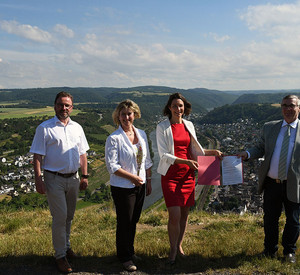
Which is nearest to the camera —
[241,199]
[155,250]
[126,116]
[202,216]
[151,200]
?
[126,116]

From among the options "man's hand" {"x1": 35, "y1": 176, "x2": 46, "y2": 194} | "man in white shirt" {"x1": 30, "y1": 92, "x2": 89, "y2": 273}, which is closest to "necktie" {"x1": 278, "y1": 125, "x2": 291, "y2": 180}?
"man in white shirt" {"x1": 30, "y1": 92, "x2": 89, "y2": 273}

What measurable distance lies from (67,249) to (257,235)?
2869 millimetres

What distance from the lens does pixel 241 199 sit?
2430 centimetres

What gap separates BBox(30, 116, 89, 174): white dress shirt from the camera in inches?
121

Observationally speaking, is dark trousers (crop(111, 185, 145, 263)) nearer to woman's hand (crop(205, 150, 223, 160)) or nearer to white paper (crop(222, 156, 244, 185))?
woman's hand (crop(205, 150, 223, 160))

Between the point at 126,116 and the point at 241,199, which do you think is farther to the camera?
the point at 241,199

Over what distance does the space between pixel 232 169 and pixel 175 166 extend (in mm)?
849

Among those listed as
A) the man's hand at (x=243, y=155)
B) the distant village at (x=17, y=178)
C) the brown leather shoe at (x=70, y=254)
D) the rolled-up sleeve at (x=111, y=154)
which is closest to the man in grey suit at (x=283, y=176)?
the man's hand at (x=243, y=155)

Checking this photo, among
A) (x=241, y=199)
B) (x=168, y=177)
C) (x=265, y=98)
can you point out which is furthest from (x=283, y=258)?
(x=265, y=98)

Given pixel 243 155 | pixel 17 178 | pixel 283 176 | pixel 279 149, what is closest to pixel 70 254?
pixel 243 155

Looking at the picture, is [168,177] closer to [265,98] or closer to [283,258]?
[283,258]

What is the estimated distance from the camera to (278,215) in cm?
338

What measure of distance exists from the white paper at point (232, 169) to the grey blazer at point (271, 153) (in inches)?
7.9

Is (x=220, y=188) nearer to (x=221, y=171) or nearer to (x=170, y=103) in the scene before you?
(x=221, y=171)
